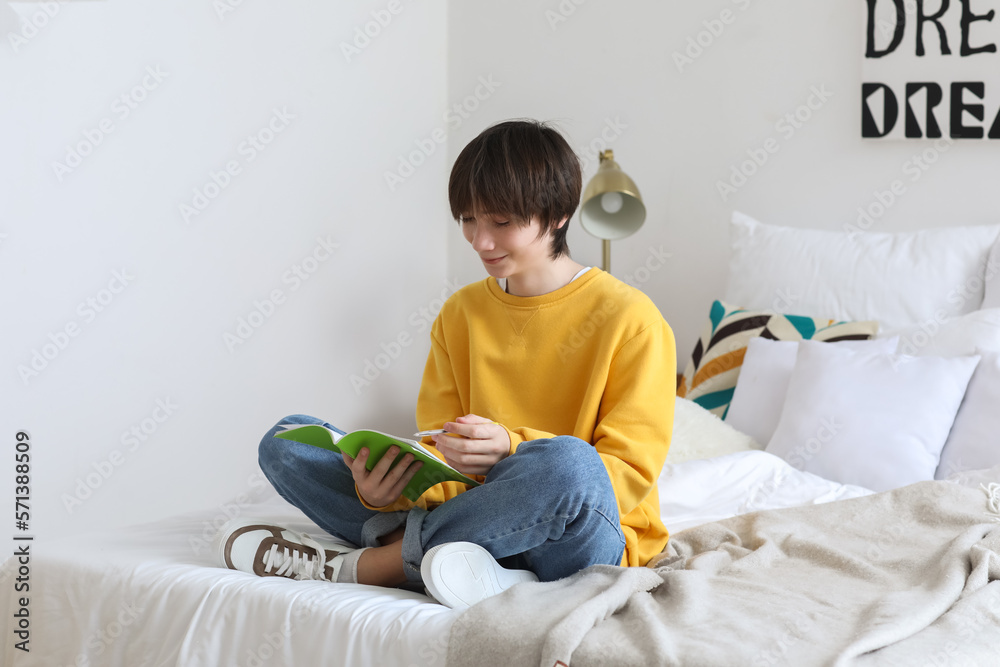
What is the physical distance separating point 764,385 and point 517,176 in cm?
105

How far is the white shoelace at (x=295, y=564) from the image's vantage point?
4.28 ft

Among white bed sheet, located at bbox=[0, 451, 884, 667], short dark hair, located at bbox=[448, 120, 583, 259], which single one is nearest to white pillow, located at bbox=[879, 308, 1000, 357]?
short dark hair, located at bbox=[448, 120, 583, 259]

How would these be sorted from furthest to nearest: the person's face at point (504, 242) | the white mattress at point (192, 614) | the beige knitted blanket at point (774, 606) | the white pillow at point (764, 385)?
1. the white pillow at point (764, 385)
2. the person's face at point (504, 242)
3. the white mattress at point (192, 614)
4. the beige knitted blanket at point (774, 606)

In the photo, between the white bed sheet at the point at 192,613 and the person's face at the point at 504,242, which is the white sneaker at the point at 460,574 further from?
the person's face at the point at 504,242

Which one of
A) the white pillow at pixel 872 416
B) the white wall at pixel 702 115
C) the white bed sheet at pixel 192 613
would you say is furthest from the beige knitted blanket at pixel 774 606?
the white wall at pixel 702 115

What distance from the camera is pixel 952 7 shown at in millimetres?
2309

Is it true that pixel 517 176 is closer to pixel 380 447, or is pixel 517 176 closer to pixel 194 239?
pixel 380 447

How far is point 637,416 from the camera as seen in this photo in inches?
51.3

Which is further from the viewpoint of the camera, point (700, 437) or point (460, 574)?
point (700, 437)

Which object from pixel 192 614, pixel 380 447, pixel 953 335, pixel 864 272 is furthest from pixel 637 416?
pixel 864 272

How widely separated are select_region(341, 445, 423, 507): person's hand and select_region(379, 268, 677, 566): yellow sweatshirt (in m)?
0.08

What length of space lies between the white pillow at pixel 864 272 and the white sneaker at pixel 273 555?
1.46 m

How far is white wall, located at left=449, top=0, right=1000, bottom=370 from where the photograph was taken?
96.9 inches

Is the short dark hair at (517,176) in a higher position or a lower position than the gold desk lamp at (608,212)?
higher
